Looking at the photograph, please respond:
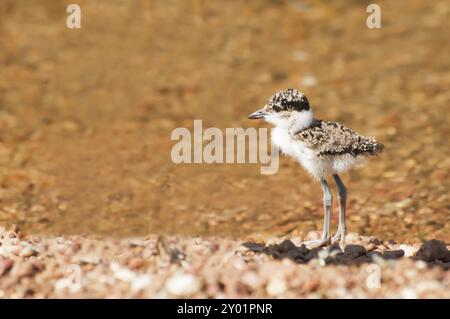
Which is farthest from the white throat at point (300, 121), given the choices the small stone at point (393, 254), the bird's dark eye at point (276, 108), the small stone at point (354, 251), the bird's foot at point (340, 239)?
the small stone at point (393, 254)

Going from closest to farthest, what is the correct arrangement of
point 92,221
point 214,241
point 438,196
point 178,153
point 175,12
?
point 214,241
point 92,221
point 438,196
point 178,153
point 175,12

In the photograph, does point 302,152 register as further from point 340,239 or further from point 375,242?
point 375,242

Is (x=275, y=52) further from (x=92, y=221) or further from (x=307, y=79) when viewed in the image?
(x=92, y=221)

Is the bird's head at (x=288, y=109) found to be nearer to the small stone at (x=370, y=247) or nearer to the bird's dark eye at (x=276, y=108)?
the bird's dark eye at (x=276, y=108)

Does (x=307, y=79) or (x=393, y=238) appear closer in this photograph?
(x=393, y=238)

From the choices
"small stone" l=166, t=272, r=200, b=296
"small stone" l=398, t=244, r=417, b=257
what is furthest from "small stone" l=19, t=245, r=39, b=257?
"small stone" l=398, t=244, r=417, b=257

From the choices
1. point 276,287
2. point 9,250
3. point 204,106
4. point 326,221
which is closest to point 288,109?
point 326,221
